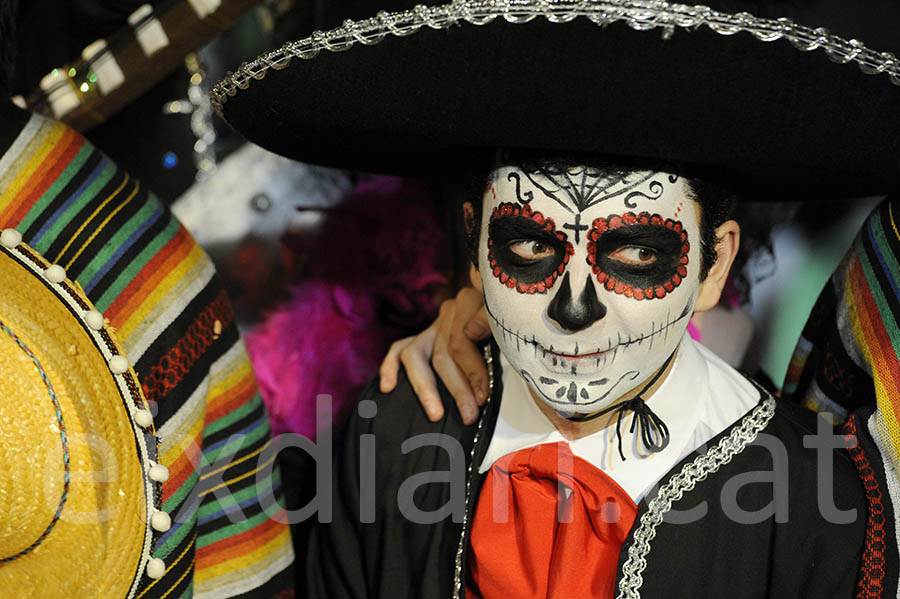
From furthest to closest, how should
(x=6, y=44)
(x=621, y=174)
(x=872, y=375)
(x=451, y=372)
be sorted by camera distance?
(x=451, y=372)
(x=6, y=44)
(x=872, y=375)
(x=621, y=174)

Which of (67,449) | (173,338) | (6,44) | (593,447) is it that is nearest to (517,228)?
(593,447)

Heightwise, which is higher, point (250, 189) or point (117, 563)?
point (250, 189)

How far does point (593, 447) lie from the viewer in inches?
52.7

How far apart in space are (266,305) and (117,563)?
0.91 metres

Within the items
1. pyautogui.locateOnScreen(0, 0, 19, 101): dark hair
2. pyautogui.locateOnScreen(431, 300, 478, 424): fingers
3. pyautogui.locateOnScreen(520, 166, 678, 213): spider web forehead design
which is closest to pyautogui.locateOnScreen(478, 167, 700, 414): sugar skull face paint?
pyautogui.locateOnScreen(520, 166, 678, 213): spider web forehead design

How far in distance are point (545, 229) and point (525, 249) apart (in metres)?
0.05

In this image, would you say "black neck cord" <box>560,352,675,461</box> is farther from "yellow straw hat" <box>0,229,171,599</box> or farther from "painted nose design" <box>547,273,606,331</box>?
"yellow straw hat" <box>0,229,171,599</box>

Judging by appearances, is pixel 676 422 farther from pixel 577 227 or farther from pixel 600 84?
pixel 600 84

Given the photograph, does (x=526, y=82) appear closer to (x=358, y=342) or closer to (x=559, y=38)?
(x=559, y=38)

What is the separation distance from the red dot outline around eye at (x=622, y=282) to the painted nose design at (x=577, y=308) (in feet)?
0.07

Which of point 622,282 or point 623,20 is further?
point 622,282

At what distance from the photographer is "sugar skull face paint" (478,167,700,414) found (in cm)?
114

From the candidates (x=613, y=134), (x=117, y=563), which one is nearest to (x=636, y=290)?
(x=613, y=134)

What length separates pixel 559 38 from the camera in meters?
0.96
